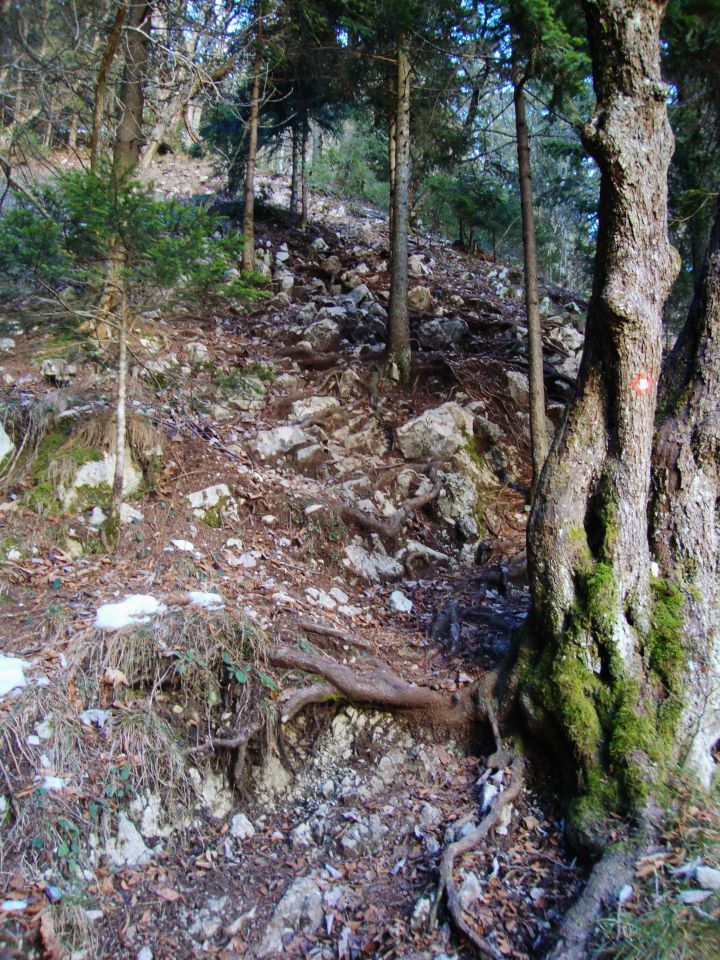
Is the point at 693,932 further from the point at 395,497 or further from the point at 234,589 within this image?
the point at 395,497

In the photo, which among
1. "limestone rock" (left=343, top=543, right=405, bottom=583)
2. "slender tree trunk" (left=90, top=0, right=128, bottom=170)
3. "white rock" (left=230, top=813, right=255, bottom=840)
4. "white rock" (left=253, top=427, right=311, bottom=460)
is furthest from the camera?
"white rock" (left=253, top=427, right=311, bottom=460)

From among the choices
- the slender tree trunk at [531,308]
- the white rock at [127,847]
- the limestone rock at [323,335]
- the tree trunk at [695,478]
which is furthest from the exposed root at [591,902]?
the limestone rock at [323,335]

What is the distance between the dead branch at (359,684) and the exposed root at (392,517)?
2.44m

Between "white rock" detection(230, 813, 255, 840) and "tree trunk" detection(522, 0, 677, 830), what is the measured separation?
1.96 m

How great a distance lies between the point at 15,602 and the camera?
435 cm

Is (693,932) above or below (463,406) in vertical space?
below

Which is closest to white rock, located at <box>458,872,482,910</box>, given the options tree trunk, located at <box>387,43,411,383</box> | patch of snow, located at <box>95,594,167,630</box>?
patch of snow, located at <box>95,594,167,630</box>

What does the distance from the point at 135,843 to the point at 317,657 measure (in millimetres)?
1646

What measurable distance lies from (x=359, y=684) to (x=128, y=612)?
1.79 meters

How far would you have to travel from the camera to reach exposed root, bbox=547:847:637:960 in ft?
8.81

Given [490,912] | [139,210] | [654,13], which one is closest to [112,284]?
[139,210]

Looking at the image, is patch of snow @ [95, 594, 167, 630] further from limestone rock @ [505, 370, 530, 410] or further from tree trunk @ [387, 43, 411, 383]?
limestone rock @ [505, 370, 530, 410]

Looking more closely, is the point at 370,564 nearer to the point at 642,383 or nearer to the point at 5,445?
the point at 642,383

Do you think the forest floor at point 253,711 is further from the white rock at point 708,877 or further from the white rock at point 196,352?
the white rock at point 196,352
